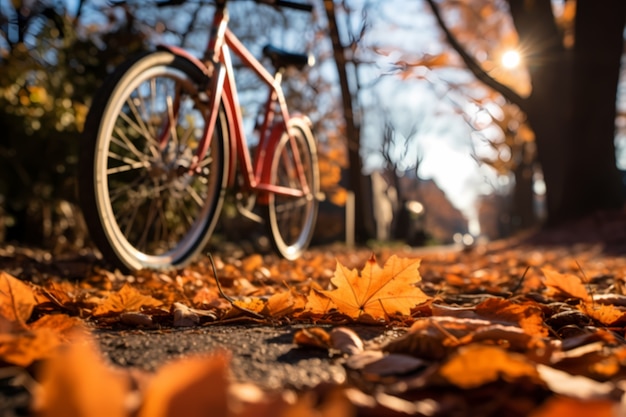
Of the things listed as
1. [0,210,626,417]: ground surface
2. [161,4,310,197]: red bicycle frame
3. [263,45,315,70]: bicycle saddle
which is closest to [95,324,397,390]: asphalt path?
[0,210,626,417]: ground surface

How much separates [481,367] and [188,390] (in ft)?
1.25

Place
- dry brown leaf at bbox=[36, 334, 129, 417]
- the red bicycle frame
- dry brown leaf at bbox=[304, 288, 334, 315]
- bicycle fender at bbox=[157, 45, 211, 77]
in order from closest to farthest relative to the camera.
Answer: dry brown leaf at bbox=[36, 334, 129, 417] → dry brown leaf at bbox=[304, 288, 334, 315] → bicycle fender at bbox=[157, 45, 211, 77] → the red bicycle frame

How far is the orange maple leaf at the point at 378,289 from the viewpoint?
4.12ft

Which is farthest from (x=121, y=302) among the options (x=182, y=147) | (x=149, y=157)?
(x=182, y=147)

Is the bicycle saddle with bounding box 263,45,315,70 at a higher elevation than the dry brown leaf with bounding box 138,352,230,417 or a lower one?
higher

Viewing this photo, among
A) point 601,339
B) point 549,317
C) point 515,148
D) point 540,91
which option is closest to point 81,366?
point 601,339

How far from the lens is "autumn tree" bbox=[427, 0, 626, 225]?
27.5 feet

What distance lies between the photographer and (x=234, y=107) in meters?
3.08

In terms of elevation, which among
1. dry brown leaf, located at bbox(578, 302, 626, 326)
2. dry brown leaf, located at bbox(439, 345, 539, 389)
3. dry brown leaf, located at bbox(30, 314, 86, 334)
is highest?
dry brown leaf, located at bbox(30, 314, 86, 334)

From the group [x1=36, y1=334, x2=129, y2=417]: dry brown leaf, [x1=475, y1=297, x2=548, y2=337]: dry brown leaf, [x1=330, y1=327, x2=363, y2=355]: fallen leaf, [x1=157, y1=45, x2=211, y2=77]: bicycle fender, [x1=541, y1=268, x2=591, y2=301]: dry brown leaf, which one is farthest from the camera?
[x1=157, y1=45, x2=211, y2=77]: bicycle fender

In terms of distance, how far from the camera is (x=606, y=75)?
27.7 feet

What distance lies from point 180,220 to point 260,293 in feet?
9.37

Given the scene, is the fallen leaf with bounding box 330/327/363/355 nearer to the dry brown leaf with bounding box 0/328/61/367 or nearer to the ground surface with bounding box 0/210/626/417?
the ground surface with bounding box 0/210/626/417

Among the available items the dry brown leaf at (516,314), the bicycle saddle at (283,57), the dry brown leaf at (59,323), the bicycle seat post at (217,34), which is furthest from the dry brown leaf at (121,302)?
the bicycle saddle at (283,57)
